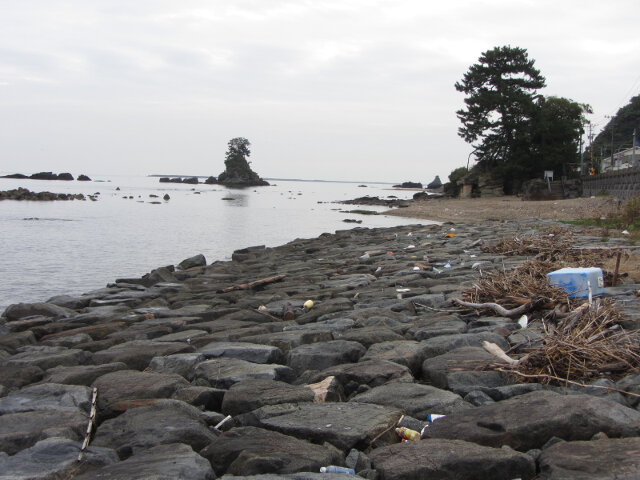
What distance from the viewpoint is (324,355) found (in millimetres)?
4098

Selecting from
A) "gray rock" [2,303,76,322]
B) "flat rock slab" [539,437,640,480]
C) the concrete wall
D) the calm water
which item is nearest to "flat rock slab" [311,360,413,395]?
"flat rock slab" [539,437,640,480]

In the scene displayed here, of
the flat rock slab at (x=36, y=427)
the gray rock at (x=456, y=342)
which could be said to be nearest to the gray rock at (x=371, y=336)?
the gray rock at (x=456, y=342)

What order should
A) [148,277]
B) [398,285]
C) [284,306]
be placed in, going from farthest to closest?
[148,277], [398,285], [284,306]

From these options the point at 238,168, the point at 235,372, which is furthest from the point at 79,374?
the point at 238,168

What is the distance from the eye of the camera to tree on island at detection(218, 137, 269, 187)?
114 metres

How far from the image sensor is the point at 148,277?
38.5 feet

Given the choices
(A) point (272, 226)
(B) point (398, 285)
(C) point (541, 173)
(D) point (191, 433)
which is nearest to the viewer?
(D) point (191, 433)

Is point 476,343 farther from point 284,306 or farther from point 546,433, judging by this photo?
point 284,306

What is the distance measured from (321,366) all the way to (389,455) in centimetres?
160

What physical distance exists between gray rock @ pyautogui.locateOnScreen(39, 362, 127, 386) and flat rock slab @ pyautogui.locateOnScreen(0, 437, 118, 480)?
125 centimetres

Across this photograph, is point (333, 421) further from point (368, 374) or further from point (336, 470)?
point (368, 374)

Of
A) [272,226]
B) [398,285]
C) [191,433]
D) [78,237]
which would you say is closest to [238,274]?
[398,285]

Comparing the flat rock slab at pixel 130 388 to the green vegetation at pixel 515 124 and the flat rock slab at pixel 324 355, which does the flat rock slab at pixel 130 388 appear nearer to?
the flat rock slab at pixel 324 355

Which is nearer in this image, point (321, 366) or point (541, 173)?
point (321, 366)
